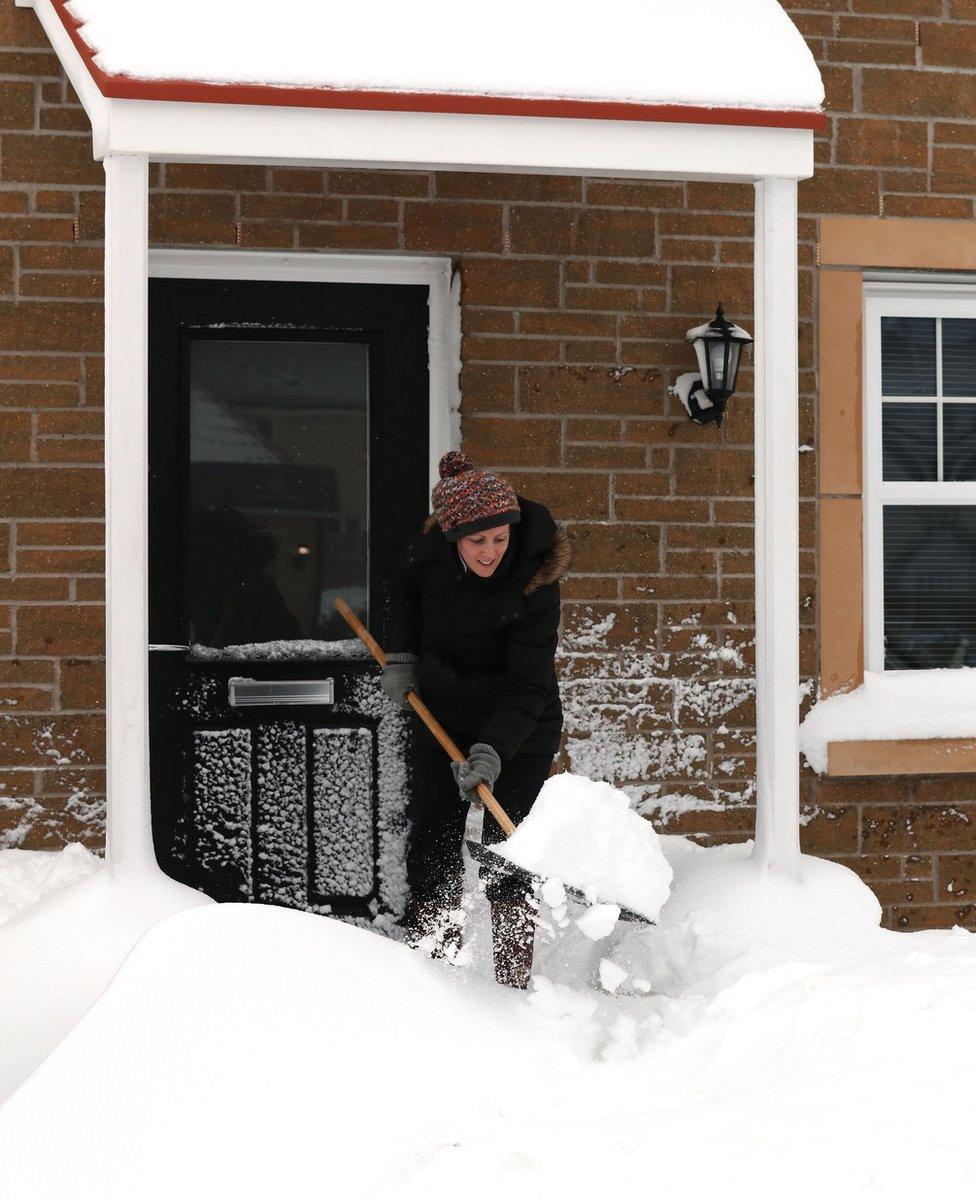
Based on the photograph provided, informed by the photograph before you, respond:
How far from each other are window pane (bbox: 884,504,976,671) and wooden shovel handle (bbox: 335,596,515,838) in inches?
81.0

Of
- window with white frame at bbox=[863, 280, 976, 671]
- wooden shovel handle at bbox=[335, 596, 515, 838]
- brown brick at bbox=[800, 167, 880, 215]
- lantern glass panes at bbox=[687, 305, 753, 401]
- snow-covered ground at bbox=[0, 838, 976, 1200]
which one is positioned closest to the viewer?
snow-covered ground at bbox=[0, 838, 976, 1200]

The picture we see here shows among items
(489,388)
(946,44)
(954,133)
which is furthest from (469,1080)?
(946,44)

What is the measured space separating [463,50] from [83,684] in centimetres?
249

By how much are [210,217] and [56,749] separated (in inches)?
77.7

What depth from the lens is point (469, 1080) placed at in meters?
3.09

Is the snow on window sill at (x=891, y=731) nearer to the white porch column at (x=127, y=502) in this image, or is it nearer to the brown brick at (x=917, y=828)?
the brown brick at (x=917, y=828)

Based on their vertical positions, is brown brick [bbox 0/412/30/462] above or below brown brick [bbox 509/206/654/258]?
below

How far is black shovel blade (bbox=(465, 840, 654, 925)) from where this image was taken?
3.48 m

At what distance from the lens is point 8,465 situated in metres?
4.82

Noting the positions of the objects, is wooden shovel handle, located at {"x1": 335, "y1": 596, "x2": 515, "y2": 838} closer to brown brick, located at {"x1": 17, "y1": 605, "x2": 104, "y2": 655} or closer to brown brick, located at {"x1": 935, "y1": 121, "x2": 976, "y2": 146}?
brown brick, located at {"x1": 17, "y1": 605, "x2": 104, "y2": 655}

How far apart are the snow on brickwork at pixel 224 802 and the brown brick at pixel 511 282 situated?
6.02 feet

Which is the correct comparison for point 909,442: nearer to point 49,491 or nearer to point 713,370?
point 713,370

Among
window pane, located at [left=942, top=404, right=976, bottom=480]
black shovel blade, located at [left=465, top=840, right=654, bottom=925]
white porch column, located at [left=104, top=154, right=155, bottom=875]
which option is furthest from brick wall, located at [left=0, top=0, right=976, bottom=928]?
black shovel blade, located at [left=465, top=840, right=654, bottom=925]

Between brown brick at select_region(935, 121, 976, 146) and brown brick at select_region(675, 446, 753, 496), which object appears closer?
brown brick at select_region(675, 446, 753, 496)
